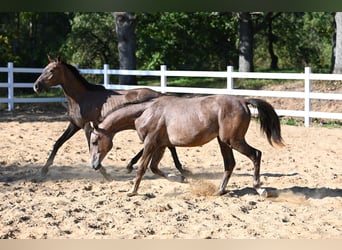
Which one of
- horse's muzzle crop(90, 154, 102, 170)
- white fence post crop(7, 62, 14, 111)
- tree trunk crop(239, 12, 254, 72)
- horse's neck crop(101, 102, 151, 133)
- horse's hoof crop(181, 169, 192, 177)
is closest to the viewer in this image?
horse's muzzle crop(90, 154, 102, 170)

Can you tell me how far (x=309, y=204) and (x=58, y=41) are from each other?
2372cm

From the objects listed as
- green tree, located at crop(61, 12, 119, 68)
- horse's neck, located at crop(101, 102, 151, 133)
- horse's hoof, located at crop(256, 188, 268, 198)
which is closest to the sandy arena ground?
horse's hoof, located at crop(256, 188, 268, 198)

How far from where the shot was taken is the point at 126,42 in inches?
752

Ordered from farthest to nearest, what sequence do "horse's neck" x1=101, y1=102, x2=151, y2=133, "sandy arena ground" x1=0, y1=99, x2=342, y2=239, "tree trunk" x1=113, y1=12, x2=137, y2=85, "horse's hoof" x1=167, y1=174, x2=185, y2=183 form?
"tree trunk" x1=113, y1=12, x2=137, y2=85 < "horse's hoof" x1=167, y1=174, x2=185, y2=183 < "horse's neck" x1=101, y1=102, x2=151, y2=133 < "sandy arena ground" x1=0, y1=99, x2=342, y2=239

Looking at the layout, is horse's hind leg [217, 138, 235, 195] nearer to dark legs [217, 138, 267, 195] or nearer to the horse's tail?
dark legs [217, 138, 267, 195]

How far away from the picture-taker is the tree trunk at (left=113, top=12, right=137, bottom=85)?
18609 mm

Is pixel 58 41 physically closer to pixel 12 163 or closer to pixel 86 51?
pixel 86 51

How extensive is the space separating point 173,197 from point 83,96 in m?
2.08

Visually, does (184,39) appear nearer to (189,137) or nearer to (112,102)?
(112,102)

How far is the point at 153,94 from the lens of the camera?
7.29 metres

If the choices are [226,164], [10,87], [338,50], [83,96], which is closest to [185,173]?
[226,164]

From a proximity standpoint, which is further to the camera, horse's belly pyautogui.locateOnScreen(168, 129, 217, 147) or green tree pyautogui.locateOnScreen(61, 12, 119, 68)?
green tree pyautogui.locateOnScreen(61, 12, 119, 68)

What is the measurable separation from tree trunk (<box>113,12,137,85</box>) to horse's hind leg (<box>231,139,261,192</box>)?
1270cm
